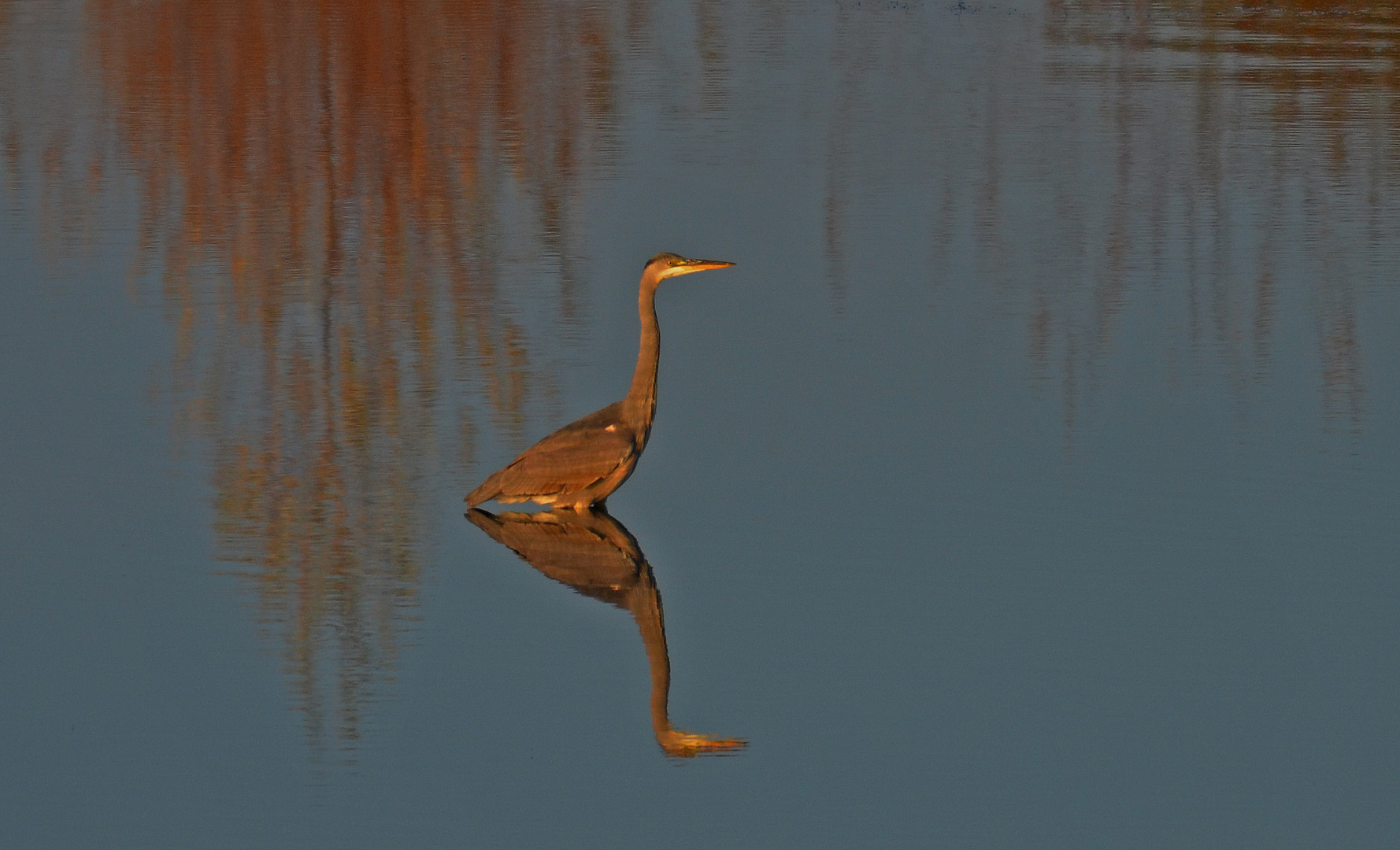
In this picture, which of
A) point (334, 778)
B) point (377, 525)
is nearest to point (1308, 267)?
point (377, 525)

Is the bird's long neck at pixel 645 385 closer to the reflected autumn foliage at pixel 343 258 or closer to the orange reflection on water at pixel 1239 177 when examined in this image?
the reflected autumn foliage at pixel 343 258

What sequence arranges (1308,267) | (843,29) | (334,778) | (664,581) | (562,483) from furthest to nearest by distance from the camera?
(843,29), (1308,267), (562,483), (664,581), (334,778)

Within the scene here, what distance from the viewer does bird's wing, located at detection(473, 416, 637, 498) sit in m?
7.89

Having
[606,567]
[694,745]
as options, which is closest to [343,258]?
[606,567]

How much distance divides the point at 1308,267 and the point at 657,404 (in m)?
4.43

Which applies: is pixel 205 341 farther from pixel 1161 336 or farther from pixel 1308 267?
pixel 1308 267

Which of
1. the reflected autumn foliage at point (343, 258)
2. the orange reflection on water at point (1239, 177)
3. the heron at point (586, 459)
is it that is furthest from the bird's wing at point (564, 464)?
the orange reflection on water at point (1239, 177)

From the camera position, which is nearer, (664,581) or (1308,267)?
(664,581)

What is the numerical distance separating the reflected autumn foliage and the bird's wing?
40 centimetres

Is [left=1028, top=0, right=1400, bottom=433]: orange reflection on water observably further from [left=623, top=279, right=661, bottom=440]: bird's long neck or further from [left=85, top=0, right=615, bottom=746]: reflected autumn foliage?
[left=85, top=0, right=615, bottom=746]: reflected autumn foliage

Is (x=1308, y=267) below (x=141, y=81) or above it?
below

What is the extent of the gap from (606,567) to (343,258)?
514 centimetres

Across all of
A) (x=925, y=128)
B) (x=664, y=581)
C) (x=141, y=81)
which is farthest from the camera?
(x=141, y=81)

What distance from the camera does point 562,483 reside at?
7914 mm
